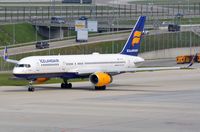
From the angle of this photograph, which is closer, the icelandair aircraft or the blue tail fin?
the icelandair aircraft

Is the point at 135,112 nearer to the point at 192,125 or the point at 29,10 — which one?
the point at 192,125

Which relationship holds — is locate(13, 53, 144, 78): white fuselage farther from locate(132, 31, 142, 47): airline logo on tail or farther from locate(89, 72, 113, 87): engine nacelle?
locate(132, 31, 142, 47): airline logo on tail

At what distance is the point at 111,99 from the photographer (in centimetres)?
6019

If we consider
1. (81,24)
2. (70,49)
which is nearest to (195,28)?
(81,24)

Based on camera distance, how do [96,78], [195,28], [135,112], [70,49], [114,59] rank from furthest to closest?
[195,28] → [70,49] → [114,59] → [96,78] → [135,112]

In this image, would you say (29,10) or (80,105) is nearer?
(80,105)

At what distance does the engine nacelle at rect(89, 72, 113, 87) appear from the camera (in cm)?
7138

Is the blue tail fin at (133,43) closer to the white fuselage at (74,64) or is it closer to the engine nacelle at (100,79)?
the white fuselage at (74,64)

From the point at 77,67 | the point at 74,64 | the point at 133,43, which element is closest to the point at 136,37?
the point at 133,43

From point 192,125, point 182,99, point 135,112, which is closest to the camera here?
point 192,125

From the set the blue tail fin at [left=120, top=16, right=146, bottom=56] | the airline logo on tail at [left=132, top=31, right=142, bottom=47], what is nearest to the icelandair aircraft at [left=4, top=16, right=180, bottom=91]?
the blue tail fin at [left=120, top=16, right=146, bottom=56]

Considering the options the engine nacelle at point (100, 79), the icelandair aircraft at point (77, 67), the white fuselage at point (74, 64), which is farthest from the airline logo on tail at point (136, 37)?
the engine nacelle at point (100, 79)

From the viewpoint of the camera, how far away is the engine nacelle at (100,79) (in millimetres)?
Answer: 71375

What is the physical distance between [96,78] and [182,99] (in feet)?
46.1
